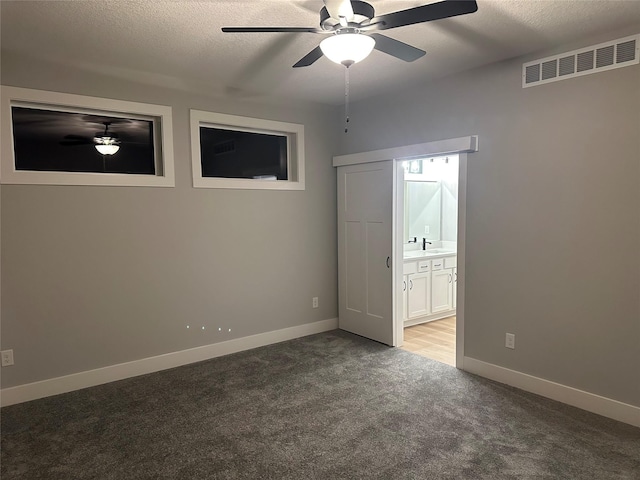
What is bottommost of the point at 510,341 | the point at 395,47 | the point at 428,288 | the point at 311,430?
the point at 311,430

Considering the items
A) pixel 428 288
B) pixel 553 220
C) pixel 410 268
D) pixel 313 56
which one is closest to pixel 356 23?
pixel 313 56

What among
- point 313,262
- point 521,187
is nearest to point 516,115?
point 521,187

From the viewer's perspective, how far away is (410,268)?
4.96 metres

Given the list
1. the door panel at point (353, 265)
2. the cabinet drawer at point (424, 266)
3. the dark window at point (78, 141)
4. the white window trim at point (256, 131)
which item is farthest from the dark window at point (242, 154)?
the cabinet drawer at point (424, 266)

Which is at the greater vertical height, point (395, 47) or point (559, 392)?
point (395, 47)

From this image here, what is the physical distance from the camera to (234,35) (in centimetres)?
285

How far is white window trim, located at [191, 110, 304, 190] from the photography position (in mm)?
4020

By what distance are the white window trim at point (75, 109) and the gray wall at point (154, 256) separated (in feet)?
0.19

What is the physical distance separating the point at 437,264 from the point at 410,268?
0.50 meters

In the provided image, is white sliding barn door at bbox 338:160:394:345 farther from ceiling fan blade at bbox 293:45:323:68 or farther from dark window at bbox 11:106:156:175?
dark window at bbox 11:106:156:175

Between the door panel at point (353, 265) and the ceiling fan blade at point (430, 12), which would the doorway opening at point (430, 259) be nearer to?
the door panel at point (353, 265)

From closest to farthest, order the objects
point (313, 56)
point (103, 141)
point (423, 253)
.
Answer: point (313, 56), point (103, 141), point (423, 253)

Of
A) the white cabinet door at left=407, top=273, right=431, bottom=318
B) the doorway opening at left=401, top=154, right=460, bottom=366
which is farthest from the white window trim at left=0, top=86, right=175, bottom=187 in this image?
the white cabinet door at left=407, top=273, right=431, bottom=318

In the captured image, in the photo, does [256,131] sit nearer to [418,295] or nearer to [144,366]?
[144,366]
